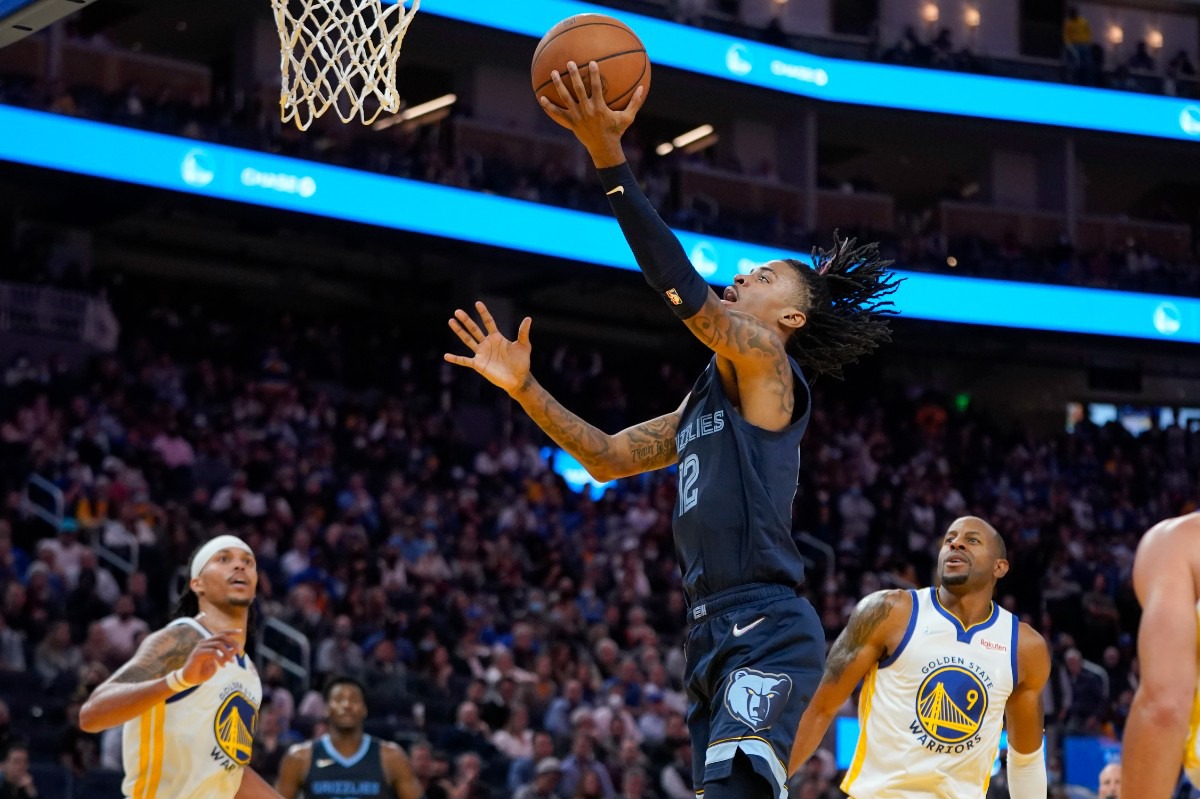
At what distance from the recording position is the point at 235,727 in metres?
6.20

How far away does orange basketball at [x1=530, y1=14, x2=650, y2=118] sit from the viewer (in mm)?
4453

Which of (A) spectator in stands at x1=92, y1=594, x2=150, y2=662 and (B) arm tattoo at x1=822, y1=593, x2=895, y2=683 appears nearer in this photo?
(B) arm tattoo at x1=822, y1=593, x2=895, y2=683

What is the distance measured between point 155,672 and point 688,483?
2.45m

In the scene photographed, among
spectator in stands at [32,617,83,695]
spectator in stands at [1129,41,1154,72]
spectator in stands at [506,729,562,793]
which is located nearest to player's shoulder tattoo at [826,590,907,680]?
spectator in stands at [506,729,562,793]

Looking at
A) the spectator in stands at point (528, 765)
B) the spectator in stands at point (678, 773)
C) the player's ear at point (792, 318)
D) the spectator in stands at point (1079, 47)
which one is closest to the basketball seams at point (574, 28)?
the player's ear at point (792, 318)

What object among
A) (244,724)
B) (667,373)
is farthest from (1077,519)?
(244,724)

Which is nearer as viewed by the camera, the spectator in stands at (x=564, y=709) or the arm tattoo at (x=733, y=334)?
the arm tattoo at (x=733, y=334)

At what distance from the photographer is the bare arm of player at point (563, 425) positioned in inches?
190

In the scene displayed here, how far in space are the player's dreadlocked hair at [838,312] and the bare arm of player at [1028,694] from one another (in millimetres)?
1918

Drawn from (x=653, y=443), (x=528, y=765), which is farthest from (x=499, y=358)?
(x=528, y=765)

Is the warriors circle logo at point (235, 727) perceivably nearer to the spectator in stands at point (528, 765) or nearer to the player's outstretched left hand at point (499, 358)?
the player's outstretched left hand at point (499, 358)

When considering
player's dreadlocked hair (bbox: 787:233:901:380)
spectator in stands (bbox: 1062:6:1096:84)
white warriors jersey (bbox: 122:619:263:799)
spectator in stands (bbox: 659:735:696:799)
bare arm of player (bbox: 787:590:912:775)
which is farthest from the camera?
spectator in stands (bbox: 1062:6:1096:84)

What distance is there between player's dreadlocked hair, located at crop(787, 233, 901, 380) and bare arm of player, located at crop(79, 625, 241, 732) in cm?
224

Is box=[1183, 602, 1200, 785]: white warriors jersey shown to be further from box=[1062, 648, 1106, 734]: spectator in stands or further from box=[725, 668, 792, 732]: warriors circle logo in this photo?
box=[1062, 648, 1106, 734]: spectator in stands
